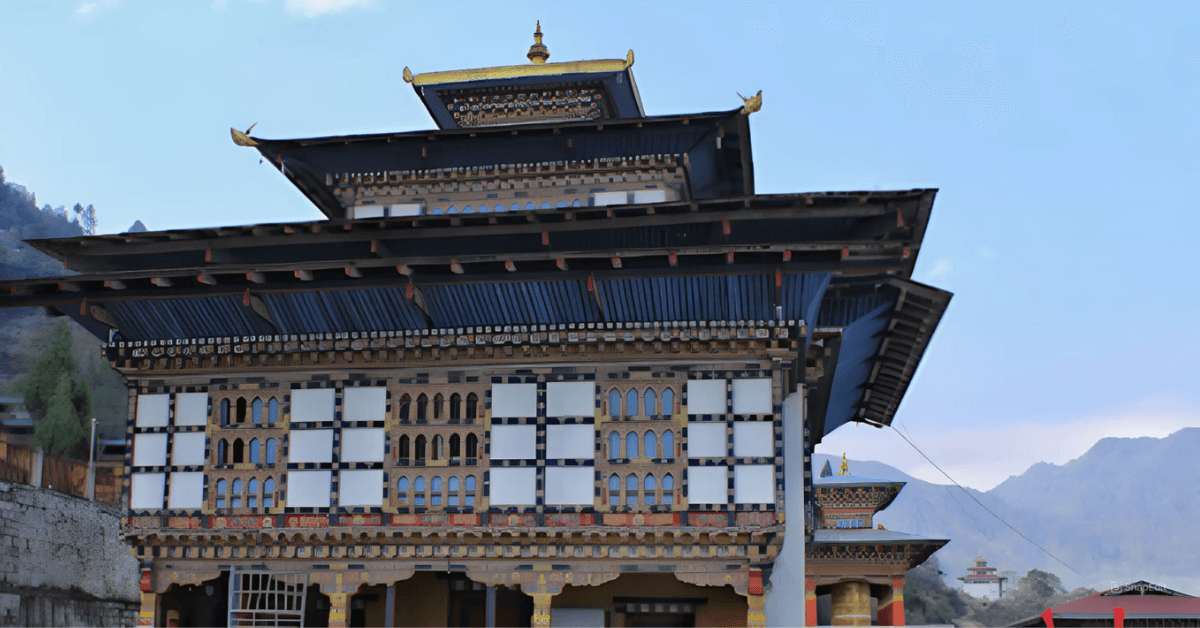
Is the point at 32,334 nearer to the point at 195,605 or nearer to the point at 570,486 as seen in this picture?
the point at 195,605

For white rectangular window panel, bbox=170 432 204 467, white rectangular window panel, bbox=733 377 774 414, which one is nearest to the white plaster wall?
white rectangular window panel, bbox=733 377 774 414

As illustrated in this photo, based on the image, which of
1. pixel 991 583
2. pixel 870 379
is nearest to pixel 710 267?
pixel 870 379

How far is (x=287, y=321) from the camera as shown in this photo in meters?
22.3

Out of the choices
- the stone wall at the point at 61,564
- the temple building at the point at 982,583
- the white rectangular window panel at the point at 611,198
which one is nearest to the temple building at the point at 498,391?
the white rectangular window panel at the point at 611,198

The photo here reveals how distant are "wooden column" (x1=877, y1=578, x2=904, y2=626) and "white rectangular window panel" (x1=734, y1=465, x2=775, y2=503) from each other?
551 inches

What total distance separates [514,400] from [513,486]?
154cm

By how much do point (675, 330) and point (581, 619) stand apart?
5842 mm

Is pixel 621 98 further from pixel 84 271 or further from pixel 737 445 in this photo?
pixel 84 271

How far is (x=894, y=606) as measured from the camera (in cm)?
3334

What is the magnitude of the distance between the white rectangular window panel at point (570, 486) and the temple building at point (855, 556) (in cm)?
1190

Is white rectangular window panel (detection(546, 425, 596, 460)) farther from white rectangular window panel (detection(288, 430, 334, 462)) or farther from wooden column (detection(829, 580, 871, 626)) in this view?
wooden column (detection(829, 580, 871, 626))

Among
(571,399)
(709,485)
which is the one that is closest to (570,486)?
(571,399)

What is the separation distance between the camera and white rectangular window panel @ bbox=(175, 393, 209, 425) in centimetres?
2258

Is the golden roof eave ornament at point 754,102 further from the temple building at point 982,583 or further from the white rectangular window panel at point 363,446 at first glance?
the temple building at point 982,583
